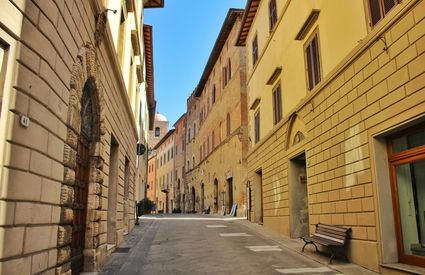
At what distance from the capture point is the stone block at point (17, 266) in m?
3.39

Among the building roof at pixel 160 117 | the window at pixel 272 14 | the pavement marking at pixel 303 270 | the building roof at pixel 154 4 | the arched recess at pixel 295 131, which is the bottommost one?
the pavement marking at pixel 303 270

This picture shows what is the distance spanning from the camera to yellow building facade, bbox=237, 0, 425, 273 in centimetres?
684

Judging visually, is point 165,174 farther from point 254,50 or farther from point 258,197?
point 254,50

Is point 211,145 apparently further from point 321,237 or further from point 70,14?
point 70,14

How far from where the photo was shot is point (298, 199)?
13.0 m

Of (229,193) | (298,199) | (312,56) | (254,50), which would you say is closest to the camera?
(312,56)

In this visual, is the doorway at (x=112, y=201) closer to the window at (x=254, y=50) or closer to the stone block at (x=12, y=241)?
the stone block at (x=12, y=241)

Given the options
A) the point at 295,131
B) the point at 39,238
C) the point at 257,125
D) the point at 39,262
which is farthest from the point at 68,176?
the point at 257,125

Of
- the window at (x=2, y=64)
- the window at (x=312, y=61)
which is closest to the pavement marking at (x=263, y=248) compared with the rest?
the window at (x=312, y=61)

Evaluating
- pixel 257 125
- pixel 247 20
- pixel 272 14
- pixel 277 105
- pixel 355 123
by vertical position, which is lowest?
pixel 355 123

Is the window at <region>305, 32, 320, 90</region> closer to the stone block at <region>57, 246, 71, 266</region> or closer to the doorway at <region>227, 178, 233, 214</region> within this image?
the stone block at <region>57, 246, 71, 266</region>

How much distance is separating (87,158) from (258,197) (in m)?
12.3

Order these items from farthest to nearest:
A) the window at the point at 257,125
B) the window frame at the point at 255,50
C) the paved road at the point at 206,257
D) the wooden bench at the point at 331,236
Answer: the window frame at the point at 255,50
the window at the point at 257,125
the wooden bench at the point at 331,236
the paved road at the point at 206,257

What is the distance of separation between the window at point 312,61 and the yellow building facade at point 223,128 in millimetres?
13274
